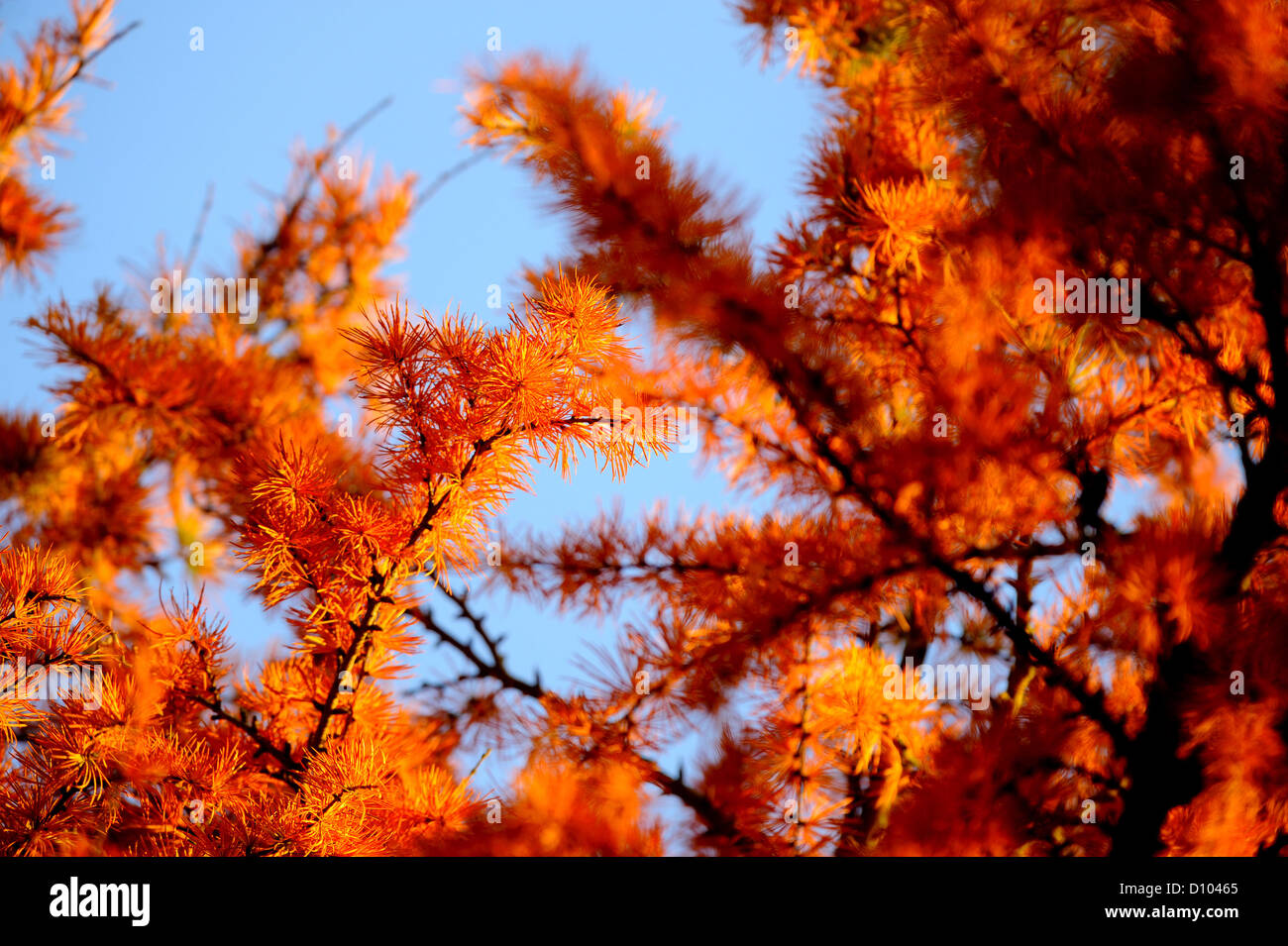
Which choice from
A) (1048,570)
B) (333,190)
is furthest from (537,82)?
(333,190)

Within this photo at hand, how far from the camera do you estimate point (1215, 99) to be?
883 mm

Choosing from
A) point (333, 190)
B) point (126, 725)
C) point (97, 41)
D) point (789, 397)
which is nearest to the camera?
point (126, 725)

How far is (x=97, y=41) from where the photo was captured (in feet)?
5.06

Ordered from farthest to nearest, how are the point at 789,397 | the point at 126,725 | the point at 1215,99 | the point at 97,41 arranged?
the point at 97,41 < the point at 789,397 < the point at 1215,99 < the point at 126,725

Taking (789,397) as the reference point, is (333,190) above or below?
above

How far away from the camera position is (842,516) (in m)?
1.02

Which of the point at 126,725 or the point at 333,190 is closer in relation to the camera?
→ the point at 126,725

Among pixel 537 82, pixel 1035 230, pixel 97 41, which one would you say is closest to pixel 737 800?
pixel 1035 230

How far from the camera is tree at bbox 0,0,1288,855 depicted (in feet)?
2.30

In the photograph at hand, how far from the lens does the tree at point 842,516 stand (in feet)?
2.30

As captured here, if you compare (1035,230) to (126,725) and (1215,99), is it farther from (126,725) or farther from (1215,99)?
(126,725)
